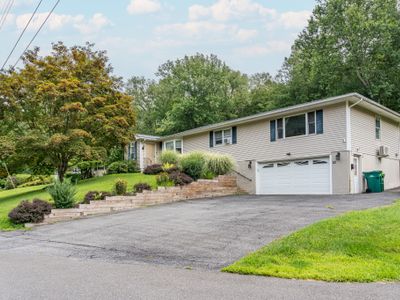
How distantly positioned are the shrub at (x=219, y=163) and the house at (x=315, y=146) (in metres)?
1.19

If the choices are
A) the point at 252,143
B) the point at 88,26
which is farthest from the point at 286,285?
the point at 252,143

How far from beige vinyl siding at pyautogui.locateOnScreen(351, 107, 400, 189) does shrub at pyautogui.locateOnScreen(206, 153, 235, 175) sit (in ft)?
20.4

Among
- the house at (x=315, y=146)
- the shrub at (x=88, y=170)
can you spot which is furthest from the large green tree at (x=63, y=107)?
the house at (x=315, y=146)

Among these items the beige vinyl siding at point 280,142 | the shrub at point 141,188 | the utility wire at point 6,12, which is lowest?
the shrub at point 141,188

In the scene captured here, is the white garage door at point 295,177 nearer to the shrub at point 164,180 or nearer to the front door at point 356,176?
the front door at point 356,176

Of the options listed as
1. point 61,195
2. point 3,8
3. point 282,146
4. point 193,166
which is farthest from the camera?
point 282,146

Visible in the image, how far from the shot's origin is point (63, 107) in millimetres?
18328

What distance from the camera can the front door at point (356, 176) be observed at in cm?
1633

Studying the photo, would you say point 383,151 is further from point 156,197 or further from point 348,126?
point 156,197

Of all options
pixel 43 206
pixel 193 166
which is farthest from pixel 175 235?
pixel 193 166

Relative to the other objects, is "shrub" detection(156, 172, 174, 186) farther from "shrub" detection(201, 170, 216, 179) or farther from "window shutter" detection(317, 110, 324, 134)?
"window shutter" detection(317, 110, 324, 134)

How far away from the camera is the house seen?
16.4 m

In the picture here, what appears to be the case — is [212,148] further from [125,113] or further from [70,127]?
[70,127]

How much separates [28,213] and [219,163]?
9949 millimetres
